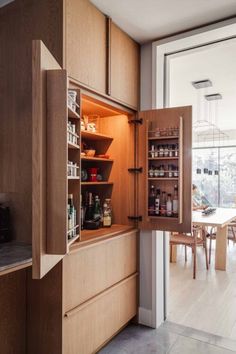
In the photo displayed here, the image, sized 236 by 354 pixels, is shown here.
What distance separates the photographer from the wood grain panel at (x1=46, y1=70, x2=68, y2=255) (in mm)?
1281

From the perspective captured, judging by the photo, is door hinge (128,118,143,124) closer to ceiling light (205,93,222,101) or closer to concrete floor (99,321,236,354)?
concrete floor (99,321,236,354)

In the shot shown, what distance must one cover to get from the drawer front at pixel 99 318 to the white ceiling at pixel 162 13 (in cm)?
211

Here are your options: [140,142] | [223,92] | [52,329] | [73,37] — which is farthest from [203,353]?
[223,92]

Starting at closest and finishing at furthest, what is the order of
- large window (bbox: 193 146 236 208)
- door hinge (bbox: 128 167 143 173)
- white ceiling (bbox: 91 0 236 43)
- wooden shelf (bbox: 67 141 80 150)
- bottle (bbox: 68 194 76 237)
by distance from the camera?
1. wooden shelf (bbox: 67 141 80 150)
2. bottle (bbox: 68 194 76 237)
3. white ceiling (bbox: 91 0 236 43)
4. door hinge (bbox: 128 167 143 173)
5. large window (bbox: 193 146 236 208)

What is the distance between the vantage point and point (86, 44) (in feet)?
6.22

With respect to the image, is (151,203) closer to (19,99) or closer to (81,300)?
(81,300)

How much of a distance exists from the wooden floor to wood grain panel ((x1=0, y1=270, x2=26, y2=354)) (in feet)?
4.64

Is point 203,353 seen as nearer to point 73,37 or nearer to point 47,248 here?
point 47,248

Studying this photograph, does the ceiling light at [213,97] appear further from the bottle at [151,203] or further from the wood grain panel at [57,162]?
the wood grain panel at [57,162]

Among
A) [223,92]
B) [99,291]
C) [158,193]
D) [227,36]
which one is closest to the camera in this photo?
[99,291]

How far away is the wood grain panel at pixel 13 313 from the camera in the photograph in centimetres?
177

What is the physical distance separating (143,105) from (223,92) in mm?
2244

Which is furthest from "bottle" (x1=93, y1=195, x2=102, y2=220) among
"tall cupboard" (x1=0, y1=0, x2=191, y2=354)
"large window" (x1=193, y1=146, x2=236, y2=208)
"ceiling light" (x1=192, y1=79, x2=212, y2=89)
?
"large window" (x1=193, y1=146, x2=236, y2=208)

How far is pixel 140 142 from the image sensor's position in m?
2.45
